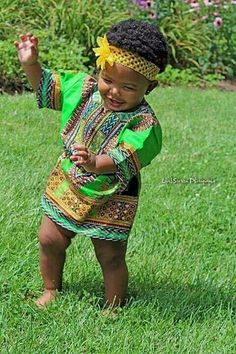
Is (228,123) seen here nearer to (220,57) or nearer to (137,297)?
(220,57)

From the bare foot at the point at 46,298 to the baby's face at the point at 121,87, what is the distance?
32.3 inches

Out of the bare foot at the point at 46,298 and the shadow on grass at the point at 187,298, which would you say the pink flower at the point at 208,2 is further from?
the bare foot at the point at 46,298

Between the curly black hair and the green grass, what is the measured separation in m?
1.04

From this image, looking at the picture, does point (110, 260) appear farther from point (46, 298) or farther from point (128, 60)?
point (128, 60)

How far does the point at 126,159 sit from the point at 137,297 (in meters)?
0.75

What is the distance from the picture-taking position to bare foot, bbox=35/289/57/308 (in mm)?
3348

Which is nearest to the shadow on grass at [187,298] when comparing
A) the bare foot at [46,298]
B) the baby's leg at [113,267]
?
the baby's leg at [113,267]

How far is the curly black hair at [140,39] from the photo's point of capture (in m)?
3.07

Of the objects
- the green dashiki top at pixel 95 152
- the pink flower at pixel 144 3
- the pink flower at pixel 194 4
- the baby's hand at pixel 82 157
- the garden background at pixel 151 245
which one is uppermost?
the baby's hand at pixel 82 157

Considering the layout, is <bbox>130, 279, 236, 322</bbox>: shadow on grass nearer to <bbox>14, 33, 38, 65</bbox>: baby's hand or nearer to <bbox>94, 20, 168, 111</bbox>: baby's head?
<bbox>94, 20, 168, 111</bbox>: baby's head

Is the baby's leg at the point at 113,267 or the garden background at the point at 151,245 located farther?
the baby's leg at the point at 113,267

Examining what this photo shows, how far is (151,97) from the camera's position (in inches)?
338

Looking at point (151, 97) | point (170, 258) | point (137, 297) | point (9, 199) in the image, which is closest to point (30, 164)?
point (9, 199)

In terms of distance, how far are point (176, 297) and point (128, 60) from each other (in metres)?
1.12
